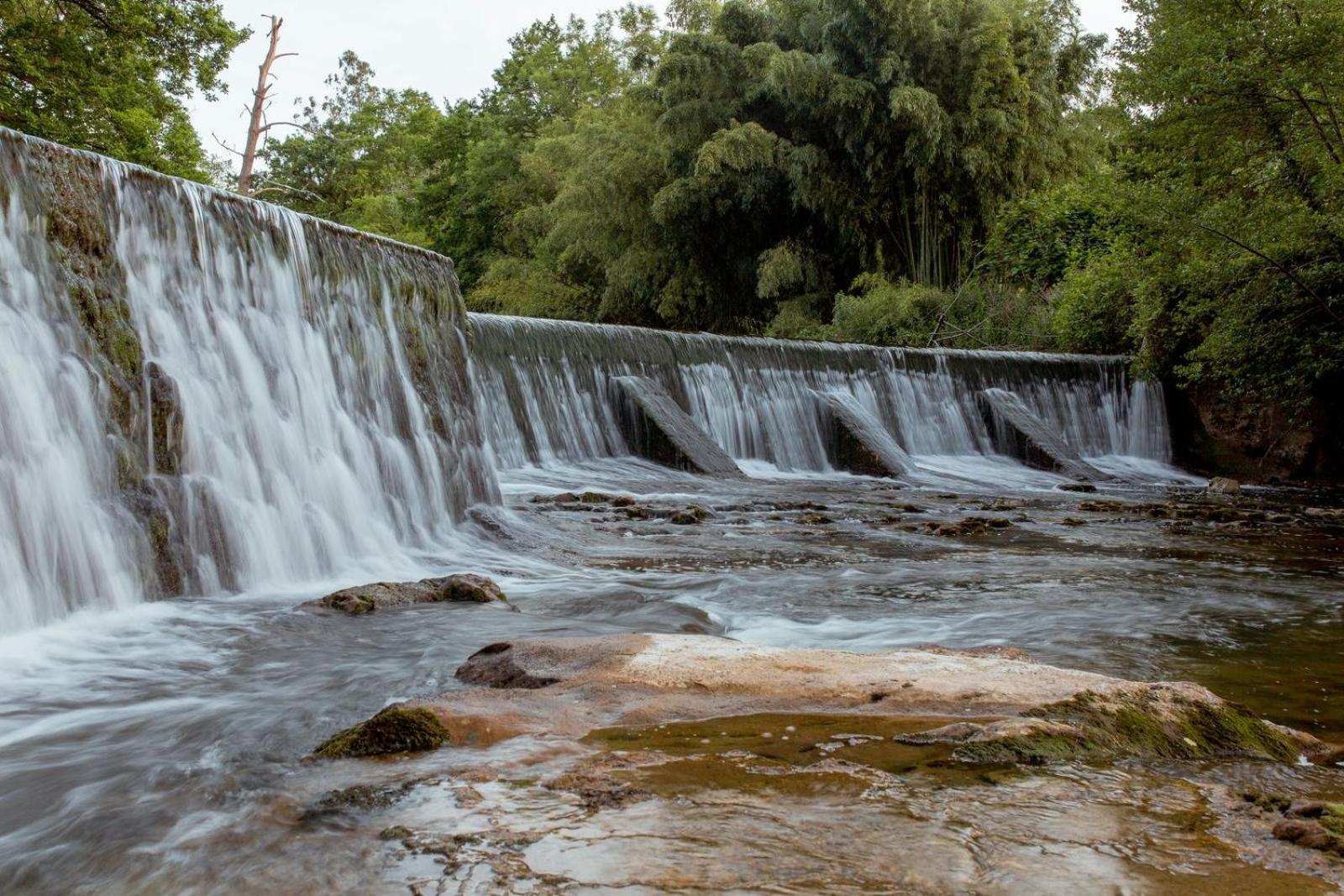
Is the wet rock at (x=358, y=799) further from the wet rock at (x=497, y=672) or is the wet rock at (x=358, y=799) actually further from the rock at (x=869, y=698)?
the wet rock at (x=497, y=672)

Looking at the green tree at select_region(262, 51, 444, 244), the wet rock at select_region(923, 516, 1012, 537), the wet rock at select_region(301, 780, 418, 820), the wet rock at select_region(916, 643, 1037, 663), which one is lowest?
the wet rock at select_region(923, 516, 1012, 537)

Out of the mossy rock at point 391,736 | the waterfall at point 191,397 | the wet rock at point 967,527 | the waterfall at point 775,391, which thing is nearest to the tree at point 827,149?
the waterfall at point 775,391

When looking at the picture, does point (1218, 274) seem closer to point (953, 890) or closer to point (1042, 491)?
point (1042, 491)

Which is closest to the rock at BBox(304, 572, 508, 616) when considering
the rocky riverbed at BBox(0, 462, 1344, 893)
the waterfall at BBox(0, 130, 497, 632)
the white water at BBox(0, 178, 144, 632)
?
the rocky riverbed at BBox(0, 462, 1344, 893)

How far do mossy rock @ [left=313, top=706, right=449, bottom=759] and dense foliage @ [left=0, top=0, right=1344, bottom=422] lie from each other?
39.8ft

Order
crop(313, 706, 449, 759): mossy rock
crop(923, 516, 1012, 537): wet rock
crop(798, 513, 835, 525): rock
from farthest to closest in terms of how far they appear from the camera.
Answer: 1. crop(798, 513, 835, 525): rock
2. crop(923, 516, 1012, 537): wet rock
3. crop(313, 706, 449, 759): mossy rock

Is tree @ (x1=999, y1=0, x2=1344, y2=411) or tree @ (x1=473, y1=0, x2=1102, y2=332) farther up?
tree @ (x1=473, y1=0, x2=1102, y2=332)

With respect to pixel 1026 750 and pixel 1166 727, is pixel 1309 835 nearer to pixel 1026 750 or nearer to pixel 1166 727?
pixel 1026 750

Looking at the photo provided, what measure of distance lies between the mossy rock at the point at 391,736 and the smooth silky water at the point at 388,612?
83 mm

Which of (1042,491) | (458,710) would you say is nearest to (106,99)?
(1042,491)

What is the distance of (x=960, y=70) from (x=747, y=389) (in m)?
13.2

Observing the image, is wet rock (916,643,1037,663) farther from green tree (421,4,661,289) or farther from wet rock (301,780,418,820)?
green tree (421,4,661,289)

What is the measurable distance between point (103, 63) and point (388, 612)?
18.4 meters

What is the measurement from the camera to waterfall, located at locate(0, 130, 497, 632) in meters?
4.57
